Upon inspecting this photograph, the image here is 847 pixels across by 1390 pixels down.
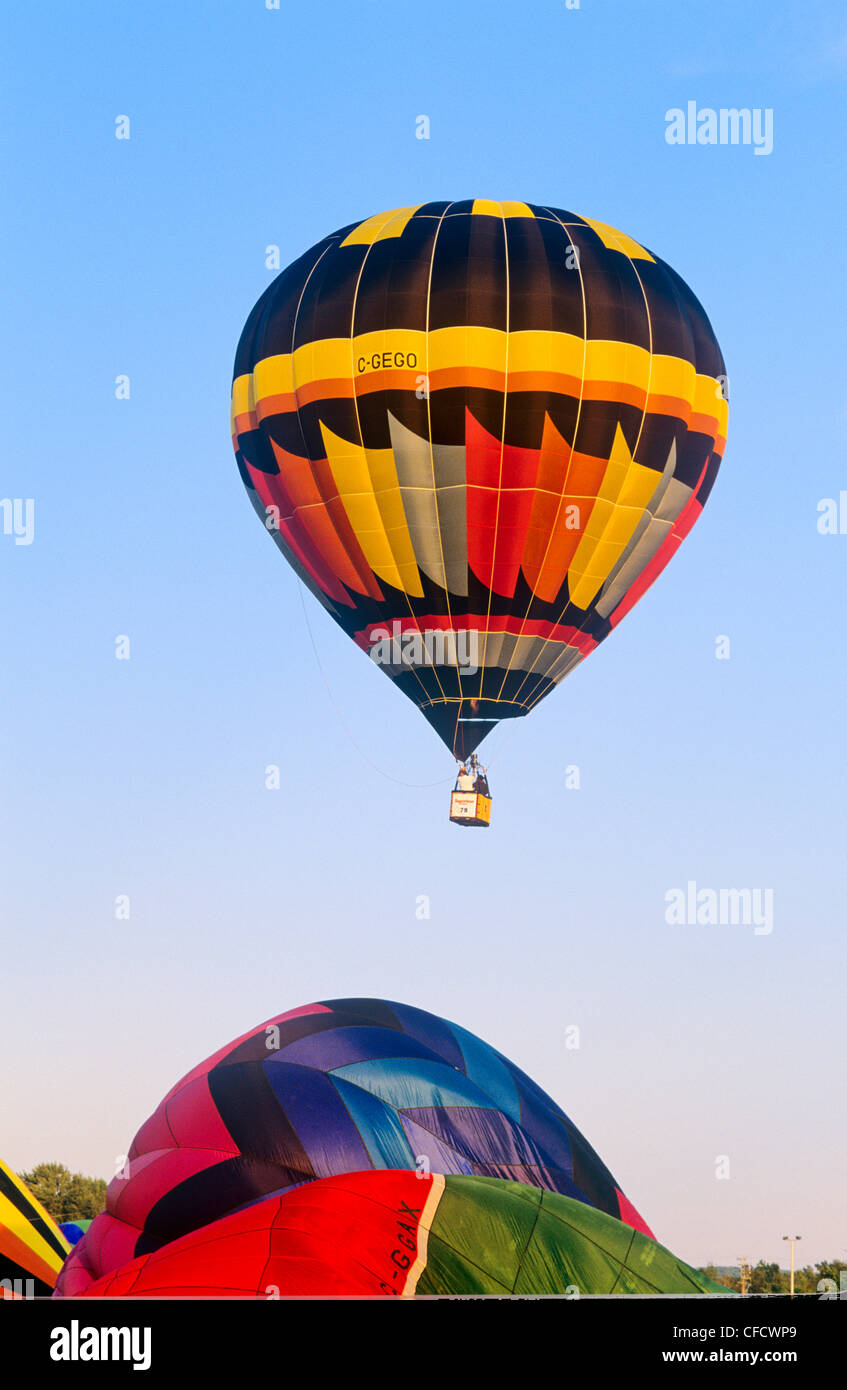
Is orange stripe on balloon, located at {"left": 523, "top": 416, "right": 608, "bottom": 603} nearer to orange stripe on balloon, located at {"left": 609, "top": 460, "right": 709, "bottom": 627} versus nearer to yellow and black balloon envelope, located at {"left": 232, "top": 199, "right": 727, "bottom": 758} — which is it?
yellow and black balloon envelope, located at {"left": 232, "top": 199, "right": 727, "bottom": 758}

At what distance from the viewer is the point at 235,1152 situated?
43.3ft

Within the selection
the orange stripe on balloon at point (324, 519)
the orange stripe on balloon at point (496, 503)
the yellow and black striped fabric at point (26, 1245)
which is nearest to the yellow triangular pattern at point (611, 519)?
the orange stripe on balloon at point (496, 503)

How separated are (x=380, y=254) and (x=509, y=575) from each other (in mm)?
4663

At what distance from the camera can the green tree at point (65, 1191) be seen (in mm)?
51072

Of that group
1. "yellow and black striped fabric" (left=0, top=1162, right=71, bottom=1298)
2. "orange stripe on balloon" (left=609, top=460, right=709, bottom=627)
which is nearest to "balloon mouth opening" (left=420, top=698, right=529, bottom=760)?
"orange stripe on balloon" (left=609, top=460, right=709, bottom=627)

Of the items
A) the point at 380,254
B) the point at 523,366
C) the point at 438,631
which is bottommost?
the point at 438,631

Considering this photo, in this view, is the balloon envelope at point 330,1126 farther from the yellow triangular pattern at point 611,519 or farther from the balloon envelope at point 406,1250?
the yellow triangular pattern at point 611,519

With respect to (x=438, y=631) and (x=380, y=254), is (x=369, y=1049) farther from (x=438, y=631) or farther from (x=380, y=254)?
(x=380, y=254)

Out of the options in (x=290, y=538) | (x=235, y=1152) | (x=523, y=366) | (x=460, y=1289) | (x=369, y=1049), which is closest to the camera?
(x=460, y=1289)

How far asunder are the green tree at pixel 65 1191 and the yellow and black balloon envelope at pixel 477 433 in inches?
1178

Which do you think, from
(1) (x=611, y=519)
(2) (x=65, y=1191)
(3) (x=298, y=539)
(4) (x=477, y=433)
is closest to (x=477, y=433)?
(4) (x=477, y=433)

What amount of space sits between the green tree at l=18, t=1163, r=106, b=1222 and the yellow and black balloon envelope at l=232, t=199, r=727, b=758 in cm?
2992
